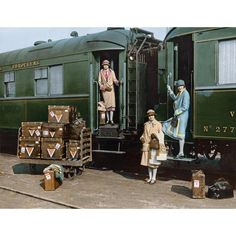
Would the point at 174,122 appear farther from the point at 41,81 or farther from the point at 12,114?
the point at 12,114

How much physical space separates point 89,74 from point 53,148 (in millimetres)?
2370

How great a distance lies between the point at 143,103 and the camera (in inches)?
399

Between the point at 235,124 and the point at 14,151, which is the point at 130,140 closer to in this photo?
the point at 235,124

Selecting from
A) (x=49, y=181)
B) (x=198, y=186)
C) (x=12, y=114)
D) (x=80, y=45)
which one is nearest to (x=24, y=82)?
(x=12, y=114)

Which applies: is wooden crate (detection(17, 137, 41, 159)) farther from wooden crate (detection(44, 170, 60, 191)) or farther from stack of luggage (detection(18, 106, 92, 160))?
wooden crate (detection(44, 170, 60, 191))

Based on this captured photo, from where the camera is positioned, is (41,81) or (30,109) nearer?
(41,81)

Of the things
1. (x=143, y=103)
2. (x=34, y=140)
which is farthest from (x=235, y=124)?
(x=34, y=140)

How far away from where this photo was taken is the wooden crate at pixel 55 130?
9.32 metres

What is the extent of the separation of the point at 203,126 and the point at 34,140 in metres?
4.29

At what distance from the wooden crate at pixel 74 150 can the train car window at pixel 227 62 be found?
3.75 m

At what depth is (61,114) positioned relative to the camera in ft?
31.7

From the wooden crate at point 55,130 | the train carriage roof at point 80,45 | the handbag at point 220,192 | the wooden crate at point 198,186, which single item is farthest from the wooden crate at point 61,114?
the handbag at point 220,192

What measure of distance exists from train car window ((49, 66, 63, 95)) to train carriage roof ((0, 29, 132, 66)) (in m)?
0.44

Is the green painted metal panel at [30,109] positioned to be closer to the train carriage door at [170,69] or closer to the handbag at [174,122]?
the train carriage door at [170,69]
